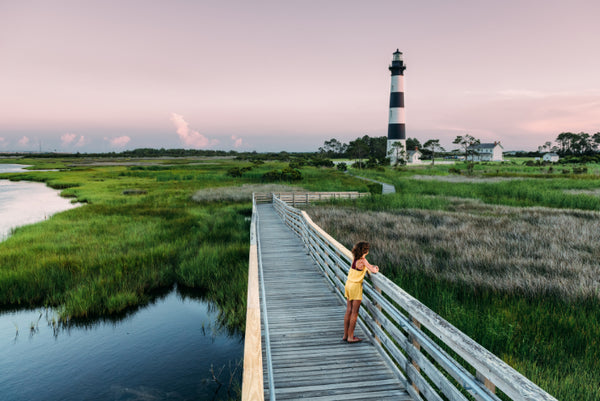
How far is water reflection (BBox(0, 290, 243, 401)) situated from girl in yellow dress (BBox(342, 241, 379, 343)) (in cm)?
297

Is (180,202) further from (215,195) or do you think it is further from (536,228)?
(536,228)

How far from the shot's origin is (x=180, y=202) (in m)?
28.6

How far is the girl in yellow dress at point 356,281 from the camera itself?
5.24 m

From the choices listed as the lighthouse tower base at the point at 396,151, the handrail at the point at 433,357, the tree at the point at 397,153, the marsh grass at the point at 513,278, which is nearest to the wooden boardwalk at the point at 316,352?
the handrail at the point at 433,357

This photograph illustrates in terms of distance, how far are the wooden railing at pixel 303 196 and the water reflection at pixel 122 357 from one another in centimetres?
1601

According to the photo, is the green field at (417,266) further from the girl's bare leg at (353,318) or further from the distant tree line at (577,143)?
the distant tree line at (577,143)

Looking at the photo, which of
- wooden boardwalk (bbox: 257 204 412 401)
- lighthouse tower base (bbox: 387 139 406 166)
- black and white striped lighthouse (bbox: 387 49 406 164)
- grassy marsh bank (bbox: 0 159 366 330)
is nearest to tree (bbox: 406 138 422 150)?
lighthouse tower base (bbox: 387 139 406 166)

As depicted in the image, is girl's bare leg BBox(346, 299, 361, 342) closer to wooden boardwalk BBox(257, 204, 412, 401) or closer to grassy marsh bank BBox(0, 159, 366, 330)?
wooden boardwalk BBox(257, 204, 412, 401)

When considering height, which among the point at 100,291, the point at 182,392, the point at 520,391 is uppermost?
the point at 520,391

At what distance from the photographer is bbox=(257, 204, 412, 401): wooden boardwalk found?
442 cm

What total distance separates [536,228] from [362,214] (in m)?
8.39

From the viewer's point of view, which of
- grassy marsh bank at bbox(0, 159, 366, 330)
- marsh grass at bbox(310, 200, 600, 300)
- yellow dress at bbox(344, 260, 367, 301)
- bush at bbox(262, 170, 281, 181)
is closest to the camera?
yellow dress at bbox(344, 260, 367, 301)

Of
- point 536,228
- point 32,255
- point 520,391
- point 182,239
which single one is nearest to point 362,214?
point 536,228

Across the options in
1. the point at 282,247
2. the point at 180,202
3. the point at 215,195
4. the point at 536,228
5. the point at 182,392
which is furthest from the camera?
the point at 215,195
